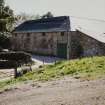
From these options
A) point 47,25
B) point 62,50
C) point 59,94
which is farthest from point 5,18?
point 59,94

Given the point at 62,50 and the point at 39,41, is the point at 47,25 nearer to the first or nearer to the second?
the point at 39,41

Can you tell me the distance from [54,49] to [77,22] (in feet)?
18.8

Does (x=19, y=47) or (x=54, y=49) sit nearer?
A: (x=54, y=49)

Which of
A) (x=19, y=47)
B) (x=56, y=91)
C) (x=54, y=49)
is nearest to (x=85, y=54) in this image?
(x=54, y=49)

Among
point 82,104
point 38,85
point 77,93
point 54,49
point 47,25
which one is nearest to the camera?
point 82,104

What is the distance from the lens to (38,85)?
454 inches

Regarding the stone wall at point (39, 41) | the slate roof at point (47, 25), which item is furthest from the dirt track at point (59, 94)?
the stone wall at point (39, 41)

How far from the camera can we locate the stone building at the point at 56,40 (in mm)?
36562

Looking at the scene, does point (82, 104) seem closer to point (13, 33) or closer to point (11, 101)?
point (11, 101)

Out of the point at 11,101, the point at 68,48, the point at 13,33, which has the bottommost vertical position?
the point at 11,101

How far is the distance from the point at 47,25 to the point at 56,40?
187 inches

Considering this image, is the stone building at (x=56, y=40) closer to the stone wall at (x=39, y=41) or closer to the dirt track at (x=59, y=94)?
the stone wall at (x=39, y=41)

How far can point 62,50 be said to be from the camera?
38.4 metres

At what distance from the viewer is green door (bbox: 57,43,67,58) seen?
38.0 m
